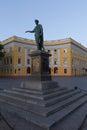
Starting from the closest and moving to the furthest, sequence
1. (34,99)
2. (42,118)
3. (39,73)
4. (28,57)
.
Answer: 1. (42,118)
2. (34,99)
3. (39,73)
4. (28,57)

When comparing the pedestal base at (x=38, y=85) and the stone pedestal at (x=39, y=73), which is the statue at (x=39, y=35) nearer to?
the stone pedestal at (x=39, y=73)

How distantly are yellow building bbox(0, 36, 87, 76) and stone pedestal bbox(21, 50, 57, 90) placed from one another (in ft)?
103

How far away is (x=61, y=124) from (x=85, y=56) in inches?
2322

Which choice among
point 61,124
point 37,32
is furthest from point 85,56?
point 61,124

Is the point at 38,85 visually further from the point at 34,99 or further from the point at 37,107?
the point at 37,107

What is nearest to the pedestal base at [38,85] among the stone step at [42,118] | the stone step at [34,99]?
the stone step at [34,99]

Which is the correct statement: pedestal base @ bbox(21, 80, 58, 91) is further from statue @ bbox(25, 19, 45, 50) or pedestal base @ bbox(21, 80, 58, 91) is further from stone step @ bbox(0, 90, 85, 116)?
statue @ bbox(25, 19, 45, 50)

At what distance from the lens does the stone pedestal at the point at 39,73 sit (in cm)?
818

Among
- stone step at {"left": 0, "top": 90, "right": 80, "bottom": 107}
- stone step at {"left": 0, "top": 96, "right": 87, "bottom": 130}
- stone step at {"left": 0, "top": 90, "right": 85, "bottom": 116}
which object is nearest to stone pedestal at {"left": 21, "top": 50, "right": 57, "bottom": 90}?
stone step at {"left": 0, "top": 90, "right": 80, "bottom": 107}

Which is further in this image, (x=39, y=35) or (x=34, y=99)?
(x=39, y=35)

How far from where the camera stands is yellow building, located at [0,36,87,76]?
132ft

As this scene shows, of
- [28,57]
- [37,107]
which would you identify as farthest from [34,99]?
[28,57]

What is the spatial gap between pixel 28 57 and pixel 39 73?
35.2 m

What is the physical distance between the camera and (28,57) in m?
43.4
